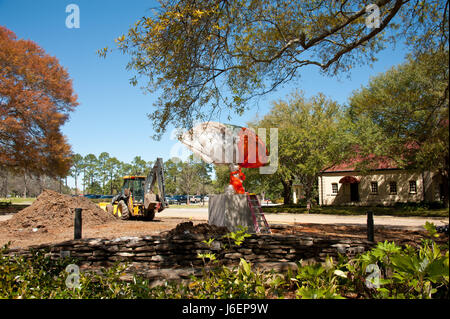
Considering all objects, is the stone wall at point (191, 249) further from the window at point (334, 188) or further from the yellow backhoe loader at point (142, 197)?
the window at point (334, 188)

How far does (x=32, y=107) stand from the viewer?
19047 millimetres

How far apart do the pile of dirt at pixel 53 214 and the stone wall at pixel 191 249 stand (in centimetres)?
668

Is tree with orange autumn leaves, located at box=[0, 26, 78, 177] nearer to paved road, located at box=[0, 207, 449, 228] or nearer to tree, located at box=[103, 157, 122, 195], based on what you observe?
paved road, located at box=[0, 207, 449, 228]

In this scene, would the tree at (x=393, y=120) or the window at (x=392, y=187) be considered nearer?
the tree at (x=393, y=120)

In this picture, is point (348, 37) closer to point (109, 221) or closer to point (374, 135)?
point (109, 221)

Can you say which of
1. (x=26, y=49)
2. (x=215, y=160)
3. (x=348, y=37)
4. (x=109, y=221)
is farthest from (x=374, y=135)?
(x=26, y=49)

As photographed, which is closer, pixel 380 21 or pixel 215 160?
pixel 380 21

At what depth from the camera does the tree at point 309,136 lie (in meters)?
21.0

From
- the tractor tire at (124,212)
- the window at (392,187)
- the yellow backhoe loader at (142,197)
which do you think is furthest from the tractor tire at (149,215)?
the window at (392,187)

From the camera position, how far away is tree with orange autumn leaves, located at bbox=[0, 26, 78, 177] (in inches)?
717

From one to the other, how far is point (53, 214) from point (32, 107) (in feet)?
35.4
